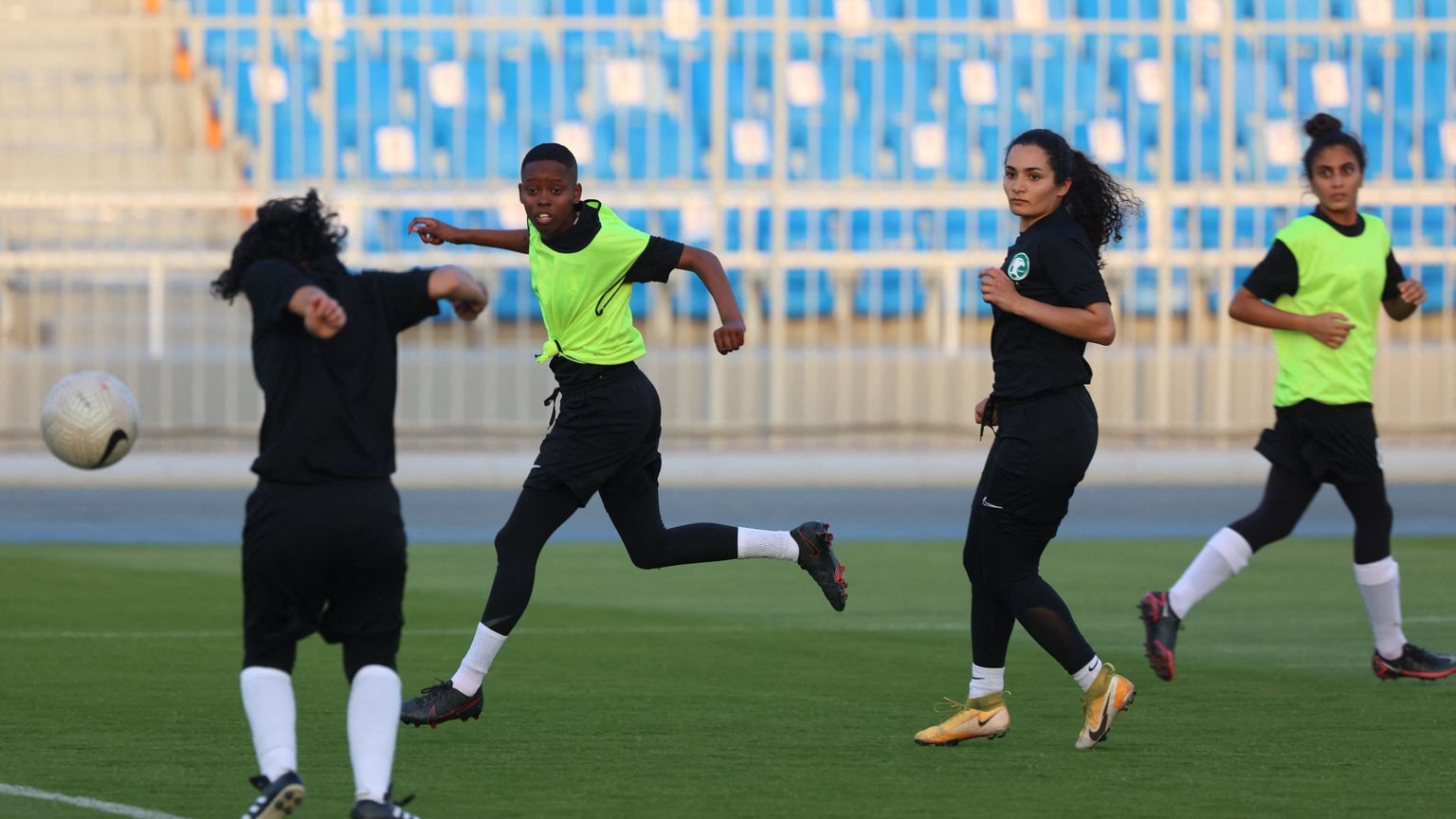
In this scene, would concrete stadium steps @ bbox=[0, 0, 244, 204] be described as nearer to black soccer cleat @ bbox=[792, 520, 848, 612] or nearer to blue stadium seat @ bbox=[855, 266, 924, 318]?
blue stadium seat @ bbox=[855, 266, 924, 318]

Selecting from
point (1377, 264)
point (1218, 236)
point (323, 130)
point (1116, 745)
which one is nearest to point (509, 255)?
point (323, 130)

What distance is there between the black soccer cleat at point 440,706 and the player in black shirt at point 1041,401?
1323 millimetres

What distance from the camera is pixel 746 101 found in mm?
16594

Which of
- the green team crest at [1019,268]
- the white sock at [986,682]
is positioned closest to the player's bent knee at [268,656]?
the white sock at [986,682]

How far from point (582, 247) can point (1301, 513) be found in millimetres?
2684

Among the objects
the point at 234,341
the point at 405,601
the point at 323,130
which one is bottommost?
the point at 405,601

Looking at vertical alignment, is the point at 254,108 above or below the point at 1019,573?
above

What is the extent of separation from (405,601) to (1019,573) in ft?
14.4

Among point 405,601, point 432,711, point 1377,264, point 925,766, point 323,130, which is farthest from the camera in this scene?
point 323,130

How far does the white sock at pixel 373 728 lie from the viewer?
4.82m

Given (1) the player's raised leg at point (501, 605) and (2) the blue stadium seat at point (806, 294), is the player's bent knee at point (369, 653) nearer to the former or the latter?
(1) the player's raised leg at point (501, 605)

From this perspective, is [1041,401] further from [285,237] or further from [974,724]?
[285,237]

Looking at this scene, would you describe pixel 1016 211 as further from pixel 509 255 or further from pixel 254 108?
pixel 254 108

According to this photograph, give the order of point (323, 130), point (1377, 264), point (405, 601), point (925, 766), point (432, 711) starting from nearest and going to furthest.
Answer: point (925, 766) < point (432, 711) < point (1377, 264) < point (405, 601) < point (323, 130)
